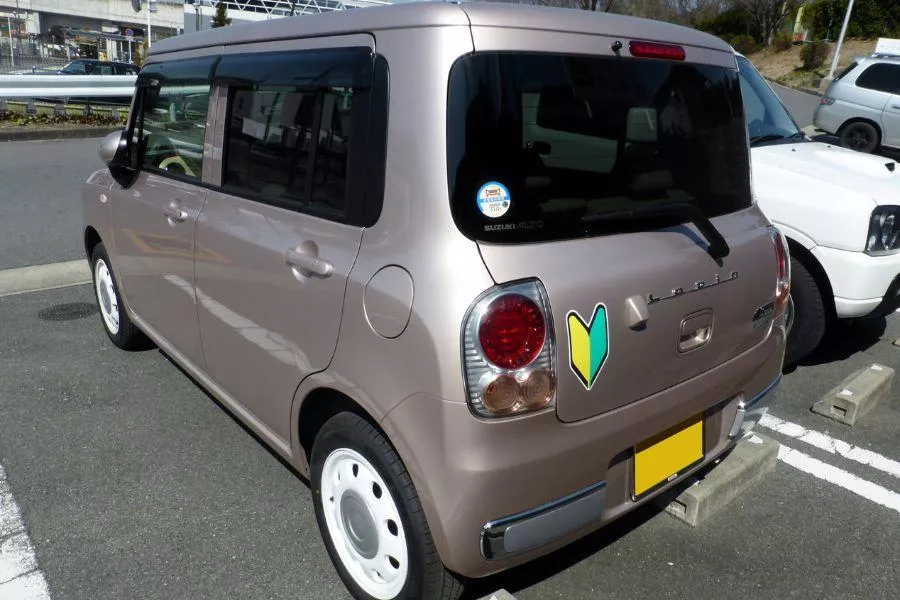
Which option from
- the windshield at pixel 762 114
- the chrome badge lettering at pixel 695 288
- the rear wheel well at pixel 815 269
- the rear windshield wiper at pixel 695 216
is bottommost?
the rear wheel well at pixel 815 269

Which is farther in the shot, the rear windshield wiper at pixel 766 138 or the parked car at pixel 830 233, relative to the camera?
the rear windshield wiper at pixel 766 138

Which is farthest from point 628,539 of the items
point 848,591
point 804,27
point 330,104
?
point 804,27

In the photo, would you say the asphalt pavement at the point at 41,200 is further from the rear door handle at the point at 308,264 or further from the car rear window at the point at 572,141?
the car rear window at the point at 572,141

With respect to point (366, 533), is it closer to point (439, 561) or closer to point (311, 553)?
point (439, 561)

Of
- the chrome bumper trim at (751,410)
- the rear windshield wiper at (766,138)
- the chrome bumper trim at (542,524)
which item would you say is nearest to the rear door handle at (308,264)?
the chrome bumper trim at (542,524)

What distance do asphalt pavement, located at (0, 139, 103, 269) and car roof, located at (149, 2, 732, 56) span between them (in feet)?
15.0

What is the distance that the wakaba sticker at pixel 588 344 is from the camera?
1.86 meters

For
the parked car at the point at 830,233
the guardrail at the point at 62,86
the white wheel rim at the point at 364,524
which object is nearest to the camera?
the white wheel rim at the point at 364,524

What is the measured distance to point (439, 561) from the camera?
2.00m

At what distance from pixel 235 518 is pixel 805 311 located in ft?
10.8

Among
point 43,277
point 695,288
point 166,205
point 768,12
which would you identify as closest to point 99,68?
point 43,277

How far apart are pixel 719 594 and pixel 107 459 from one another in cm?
259

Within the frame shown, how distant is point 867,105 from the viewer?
45.3ft

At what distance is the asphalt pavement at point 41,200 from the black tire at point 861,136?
45.0 ft
